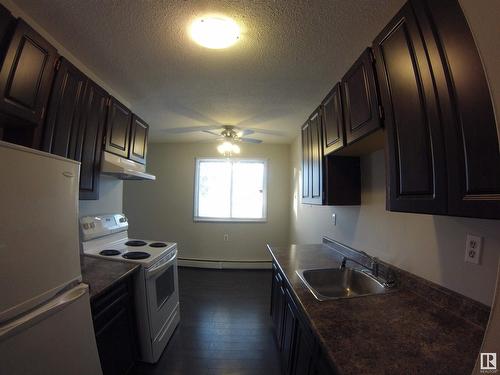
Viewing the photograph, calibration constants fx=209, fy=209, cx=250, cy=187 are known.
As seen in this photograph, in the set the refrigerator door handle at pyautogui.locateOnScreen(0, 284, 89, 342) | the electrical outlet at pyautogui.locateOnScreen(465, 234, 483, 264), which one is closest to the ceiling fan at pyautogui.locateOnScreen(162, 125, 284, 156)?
the refrigerator door handle at pyautogui.locateOnScreen(0, 284, 89, 342)

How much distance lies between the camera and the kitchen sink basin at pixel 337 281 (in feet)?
5.13

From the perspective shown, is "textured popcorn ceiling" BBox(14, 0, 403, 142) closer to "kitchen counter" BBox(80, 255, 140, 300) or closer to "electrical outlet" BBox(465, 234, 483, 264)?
"electrical outlet" BBox(465, 234, 483, 264)

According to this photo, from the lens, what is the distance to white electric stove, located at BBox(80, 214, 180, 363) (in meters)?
1.68

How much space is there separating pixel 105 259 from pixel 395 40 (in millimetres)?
2431

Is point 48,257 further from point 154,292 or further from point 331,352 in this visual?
point 331,352

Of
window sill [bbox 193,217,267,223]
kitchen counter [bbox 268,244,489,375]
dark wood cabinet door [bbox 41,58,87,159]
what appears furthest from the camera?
window sill [bbox 193,217,267,223]

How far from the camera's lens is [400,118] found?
3.06 feet

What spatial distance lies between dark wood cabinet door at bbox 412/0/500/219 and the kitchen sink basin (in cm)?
107

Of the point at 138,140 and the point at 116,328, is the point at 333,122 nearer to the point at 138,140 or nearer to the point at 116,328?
the point at 138,140

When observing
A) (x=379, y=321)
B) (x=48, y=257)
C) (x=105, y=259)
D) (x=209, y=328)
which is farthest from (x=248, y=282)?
(x=48, y=257)

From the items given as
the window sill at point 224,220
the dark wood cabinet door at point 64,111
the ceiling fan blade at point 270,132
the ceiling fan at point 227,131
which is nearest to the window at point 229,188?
the window sill at point 224,220

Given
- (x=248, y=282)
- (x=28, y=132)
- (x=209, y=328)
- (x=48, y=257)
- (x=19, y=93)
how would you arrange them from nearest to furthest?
1. (x=48, y=257)
2. (x=19, y=93)
3. (x=28, y=132)
4. (x=209, y=328)
5. (x=248, y=282)

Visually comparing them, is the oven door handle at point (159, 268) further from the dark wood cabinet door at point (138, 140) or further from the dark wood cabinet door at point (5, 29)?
the dark wood cabinet door at point (5, 29)

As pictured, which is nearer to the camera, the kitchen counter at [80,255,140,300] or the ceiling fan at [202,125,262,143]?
the kitchen counter at [80,255,140,300]
